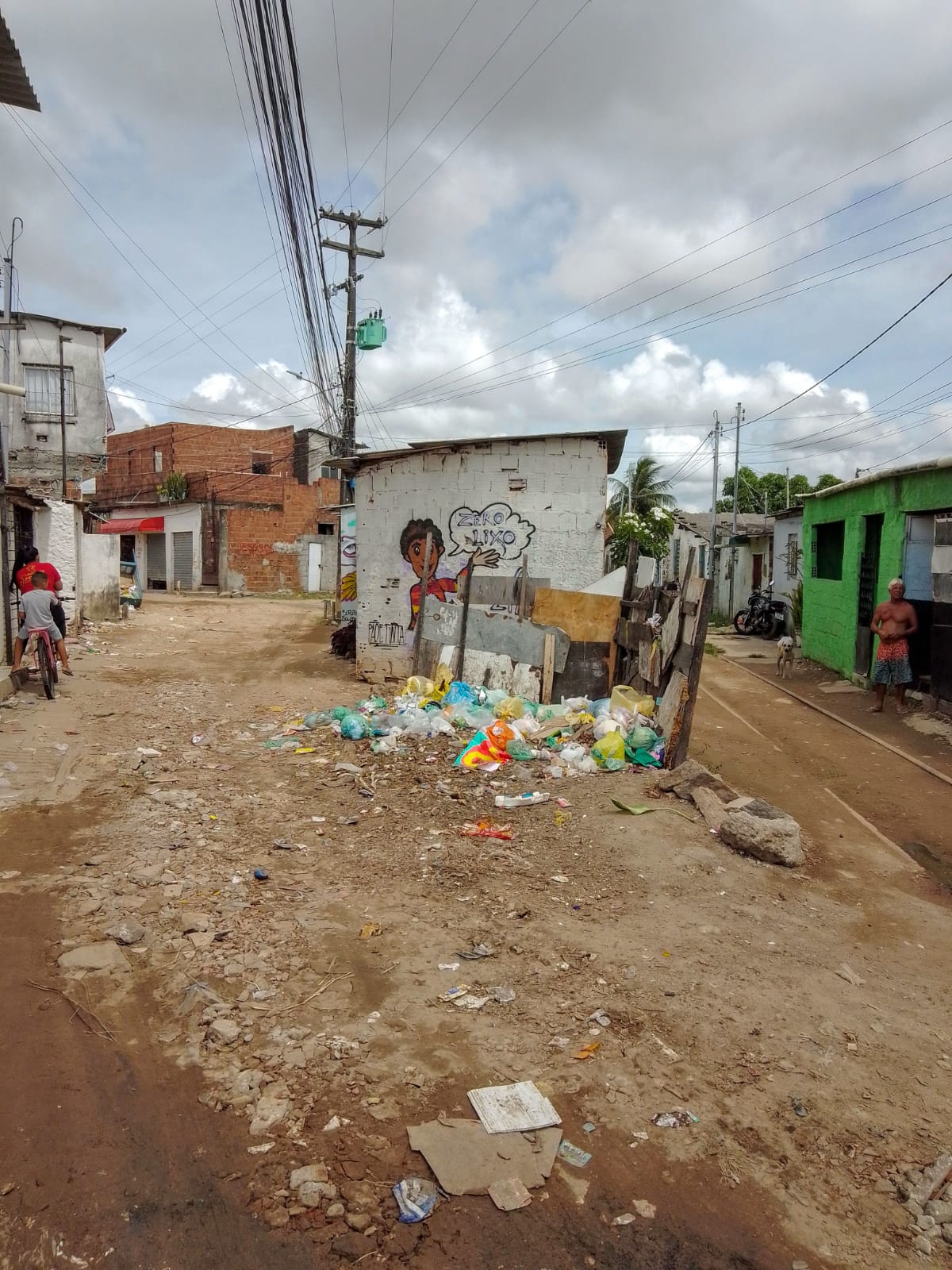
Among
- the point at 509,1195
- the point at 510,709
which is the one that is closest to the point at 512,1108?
the point at 509,1195

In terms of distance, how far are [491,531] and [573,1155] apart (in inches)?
352

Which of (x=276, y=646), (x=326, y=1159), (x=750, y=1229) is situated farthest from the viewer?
(x=276, y=646)

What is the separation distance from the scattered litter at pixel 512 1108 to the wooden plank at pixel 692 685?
13.8ft

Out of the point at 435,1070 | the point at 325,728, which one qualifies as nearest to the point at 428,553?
the point at 325,728

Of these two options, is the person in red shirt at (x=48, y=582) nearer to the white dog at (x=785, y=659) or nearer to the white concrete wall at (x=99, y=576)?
the white concrete wall at (x=99, y=576)

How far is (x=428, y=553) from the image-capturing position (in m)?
11.3

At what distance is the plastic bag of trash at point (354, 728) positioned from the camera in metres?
8.05

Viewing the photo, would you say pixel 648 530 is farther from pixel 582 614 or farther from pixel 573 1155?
pixel 573 1155

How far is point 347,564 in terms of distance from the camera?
16766mm

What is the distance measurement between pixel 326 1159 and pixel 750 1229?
4.21ft

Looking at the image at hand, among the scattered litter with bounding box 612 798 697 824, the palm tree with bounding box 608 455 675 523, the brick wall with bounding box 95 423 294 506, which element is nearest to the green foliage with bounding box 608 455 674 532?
the palm tree with bounding box 608 455 675 523

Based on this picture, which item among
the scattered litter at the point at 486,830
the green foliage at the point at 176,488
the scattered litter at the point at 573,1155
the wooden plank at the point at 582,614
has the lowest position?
the scattered litter at the point at 486,830

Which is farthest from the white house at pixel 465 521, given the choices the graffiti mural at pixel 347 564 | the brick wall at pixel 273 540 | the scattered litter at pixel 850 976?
the brick wall at pixel 273 540

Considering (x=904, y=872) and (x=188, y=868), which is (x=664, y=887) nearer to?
(x=904, y=872)
